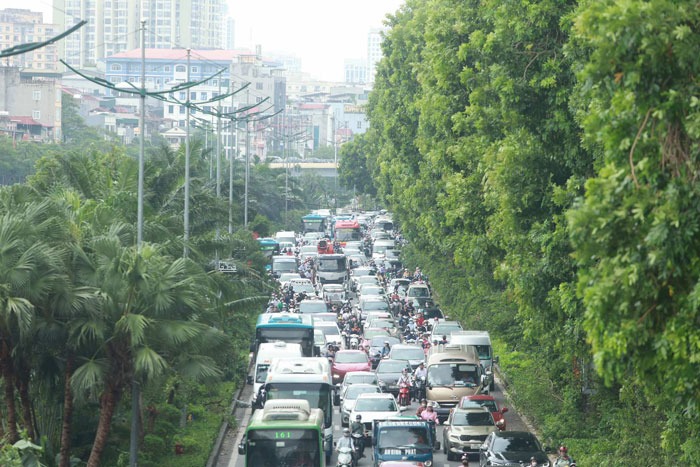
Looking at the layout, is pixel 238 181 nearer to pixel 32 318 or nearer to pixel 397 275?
pixel 397 275

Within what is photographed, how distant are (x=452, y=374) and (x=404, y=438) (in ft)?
25.9

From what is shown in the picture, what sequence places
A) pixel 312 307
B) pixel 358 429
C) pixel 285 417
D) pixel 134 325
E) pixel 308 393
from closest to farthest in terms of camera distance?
pixel 134 325 < pixel 285 417 < pixel 308 393 < pixel 358 429 < pixel 312 307

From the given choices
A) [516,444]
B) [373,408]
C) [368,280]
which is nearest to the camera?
[516,444]

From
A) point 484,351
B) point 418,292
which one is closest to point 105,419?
point 484,351

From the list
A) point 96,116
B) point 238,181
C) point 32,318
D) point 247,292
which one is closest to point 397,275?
point 238,181

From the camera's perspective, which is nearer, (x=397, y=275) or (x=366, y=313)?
(x=366, y=313)

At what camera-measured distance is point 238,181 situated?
7012 cm

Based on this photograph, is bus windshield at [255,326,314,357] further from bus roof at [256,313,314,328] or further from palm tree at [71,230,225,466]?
Answer: palm tree at [71,230,225,466]

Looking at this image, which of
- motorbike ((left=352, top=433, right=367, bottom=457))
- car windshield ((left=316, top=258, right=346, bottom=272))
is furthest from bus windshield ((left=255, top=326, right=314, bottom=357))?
car windshield ((left=316, top=258, right=346, bottom=272))

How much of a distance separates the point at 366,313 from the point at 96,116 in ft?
457

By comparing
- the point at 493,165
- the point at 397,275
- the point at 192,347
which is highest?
the point at 493,165

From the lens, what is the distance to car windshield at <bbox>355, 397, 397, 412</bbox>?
28469mm

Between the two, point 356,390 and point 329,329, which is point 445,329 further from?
point 356,390

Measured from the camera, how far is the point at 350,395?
30.7 meters
